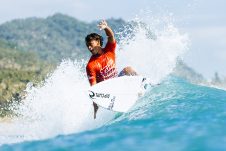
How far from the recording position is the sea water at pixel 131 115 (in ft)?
23.6

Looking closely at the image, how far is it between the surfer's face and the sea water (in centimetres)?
156

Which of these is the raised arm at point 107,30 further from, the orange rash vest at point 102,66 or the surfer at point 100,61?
the orange rash vest at point 102,66

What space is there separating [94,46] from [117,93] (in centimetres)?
128

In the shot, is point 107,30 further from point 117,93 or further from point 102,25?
point 117,93

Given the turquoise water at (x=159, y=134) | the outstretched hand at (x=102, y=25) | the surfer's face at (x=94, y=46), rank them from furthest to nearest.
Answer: the surfer's face at (x=94, y=46), the outstretched hand at (x=102, y=25), the turquoise water at (x=159, y=134)

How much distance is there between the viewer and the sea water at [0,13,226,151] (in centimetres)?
720

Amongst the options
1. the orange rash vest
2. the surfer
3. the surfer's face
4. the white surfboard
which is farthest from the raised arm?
the white surfboard

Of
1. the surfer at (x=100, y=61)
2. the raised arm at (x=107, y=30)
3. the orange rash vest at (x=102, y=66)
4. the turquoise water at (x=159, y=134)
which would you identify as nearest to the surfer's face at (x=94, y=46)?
the surfer at (x=100, y=61)

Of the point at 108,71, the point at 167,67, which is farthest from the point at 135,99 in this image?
the point at 167,67

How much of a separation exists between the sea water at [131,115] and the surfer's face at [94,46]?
1557 millimetres

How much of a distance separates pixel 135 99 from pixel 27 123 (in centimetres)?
449

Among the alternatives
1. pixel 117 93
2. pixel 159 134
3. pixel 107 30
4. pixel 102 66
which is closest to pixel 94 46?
pixel 107 30

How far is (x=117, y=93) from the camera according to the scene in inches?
479

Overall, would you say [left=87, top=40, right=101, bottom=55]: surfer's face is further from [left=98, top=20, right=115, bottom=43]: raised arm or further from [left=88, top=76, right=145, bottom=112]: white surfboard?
[left=88, top=76, right=145, bottom=112]: white surfboard
